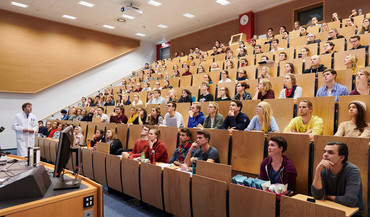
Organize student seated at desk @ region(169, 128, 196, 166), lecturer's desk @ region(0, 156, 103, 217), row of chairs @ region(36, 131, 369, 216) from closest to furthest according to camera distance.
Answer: lecturer's desk @ region(0, 156, 103, 217) → row of chairs @ region(36, 131, 369, 216) → student seated at desk @ region(169, 128, 196, 166)

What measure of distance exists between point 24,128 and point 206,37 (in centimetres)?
432

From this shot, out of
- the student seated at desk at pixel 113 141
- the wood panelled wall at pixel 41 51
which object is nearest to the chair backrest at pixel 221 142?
the student seated at desk at pixel 113 141

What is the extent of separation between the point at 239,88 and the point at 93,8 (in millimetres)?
3671

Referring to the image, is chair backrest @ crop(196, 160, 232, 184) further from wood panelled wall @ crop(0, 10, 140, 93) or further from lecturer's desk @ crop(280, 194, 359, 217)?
wood panelled wall @ crop(0, 10, 140, 93)

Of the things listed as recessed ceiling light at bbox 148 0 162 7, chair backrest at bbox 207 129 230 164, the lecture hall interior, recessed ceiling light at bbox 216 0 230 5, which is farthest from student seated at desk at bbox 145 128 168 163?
recessed ceiling light at bbox 216 0 230 5

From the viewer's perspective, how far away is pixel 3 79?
4.40 m

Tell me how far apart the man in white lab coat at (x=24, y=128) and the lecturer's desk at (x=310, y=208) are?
2717 mm

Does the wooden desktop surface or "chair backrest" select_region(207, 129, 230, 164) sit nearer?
the wooden desktop surface

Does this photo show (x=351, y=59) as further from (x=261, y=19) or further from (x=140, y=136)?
(x=261, y=19)

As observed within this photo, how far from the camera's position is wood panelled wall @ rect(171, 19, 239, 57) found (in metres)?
5.29

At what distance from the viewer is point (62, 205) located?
28.0 inches

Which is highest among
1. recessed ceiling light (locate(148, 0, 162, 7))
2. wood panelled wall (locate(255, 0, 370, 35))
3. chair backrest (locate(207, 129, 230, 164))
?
recessed ceiling light (locate(148, 0, 162, 7))

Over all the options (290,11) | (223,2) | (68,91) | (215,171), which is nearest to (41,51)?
(68,91)

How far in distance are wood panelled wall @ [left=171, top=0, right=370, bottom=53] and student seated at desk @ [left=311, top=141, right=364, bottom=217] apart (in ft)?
12.1
